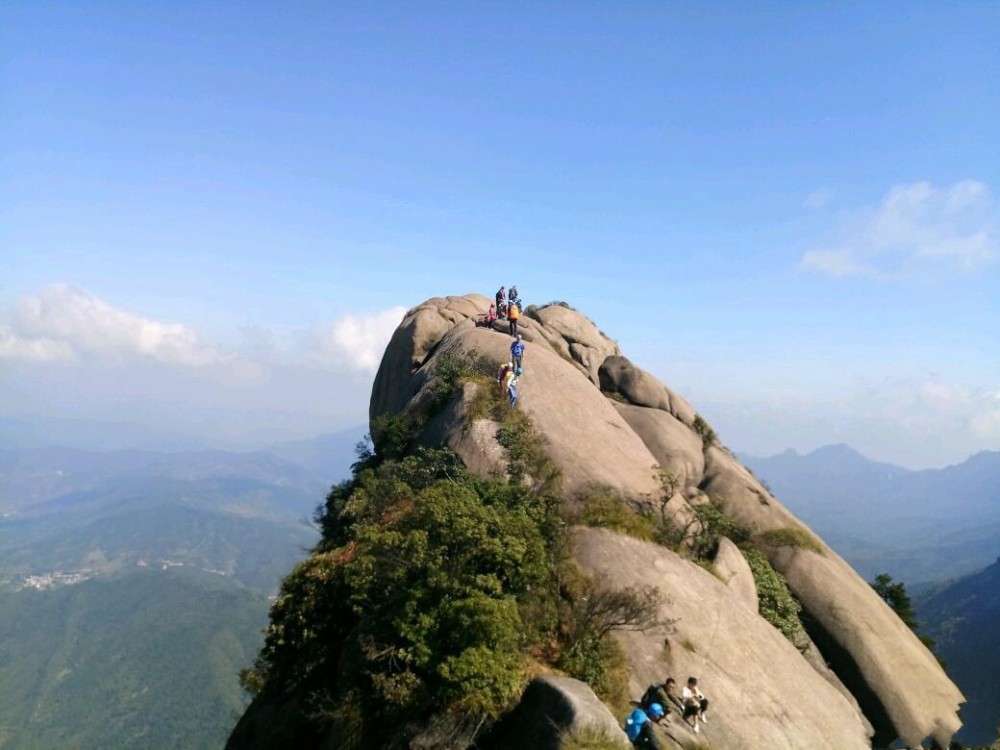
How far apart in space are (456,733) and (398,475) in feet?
39.7

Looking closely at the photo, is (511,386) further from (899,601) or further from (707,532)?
(899,601)

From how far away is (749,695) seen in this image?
17469 millimetres

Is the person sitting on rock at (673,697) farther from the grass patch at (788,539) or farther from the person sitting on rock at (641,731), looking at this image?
the grass patch at (788,539)

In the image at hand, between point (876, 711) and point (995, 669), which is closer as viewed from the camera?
point (876, 711)

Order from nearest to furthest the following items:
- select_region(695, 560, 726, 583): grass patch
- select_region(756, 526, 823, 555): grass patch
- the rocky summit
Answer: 1. the rocky summit
2. select_region(695, 560, 726, 583): grass patch
3. select_region(756, 526, 823, 555): grass patch

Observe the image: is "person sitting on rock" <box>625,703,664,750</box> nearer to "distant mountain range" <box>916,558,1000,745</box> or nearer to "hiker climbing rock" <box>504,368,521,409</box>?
"hiker climbing rock" <box>504,368,521,409</box>

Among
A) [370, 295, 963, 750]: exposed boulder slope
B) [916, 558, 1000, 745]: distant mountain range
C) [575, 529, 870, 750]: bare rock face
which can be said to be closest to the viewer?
[575, 529, 870, 750]: bare rock face

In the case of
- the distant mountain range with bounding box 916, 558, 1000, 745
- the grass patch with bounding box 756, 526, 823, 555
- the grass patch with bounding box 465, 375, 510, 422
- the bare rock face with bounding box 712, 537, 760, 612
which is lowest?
the distant mountain range with bounding box 916, 558, 1000, 745

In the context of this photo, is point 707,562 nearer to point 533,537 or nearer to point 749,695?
point 749,695

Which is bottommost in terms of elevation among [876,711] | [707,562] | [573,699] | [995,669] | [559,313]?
[995,669]

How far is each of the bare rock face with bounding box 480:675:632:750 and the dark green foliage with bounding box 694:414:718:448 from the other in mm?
28911

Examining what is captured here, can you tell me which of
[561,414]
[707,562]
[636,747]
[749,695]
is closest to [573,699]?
[636,747]

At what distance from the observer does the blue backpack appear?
14.1 m

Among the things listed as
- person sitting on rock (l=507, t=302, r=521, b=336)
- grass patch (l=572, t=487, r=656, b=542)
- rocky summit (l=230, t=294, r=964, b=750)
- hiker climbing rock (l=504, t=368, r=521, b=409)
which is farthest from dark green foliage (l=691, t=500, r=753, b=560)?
person sitting on rock (l=507, t=302, r=521, b=336)
